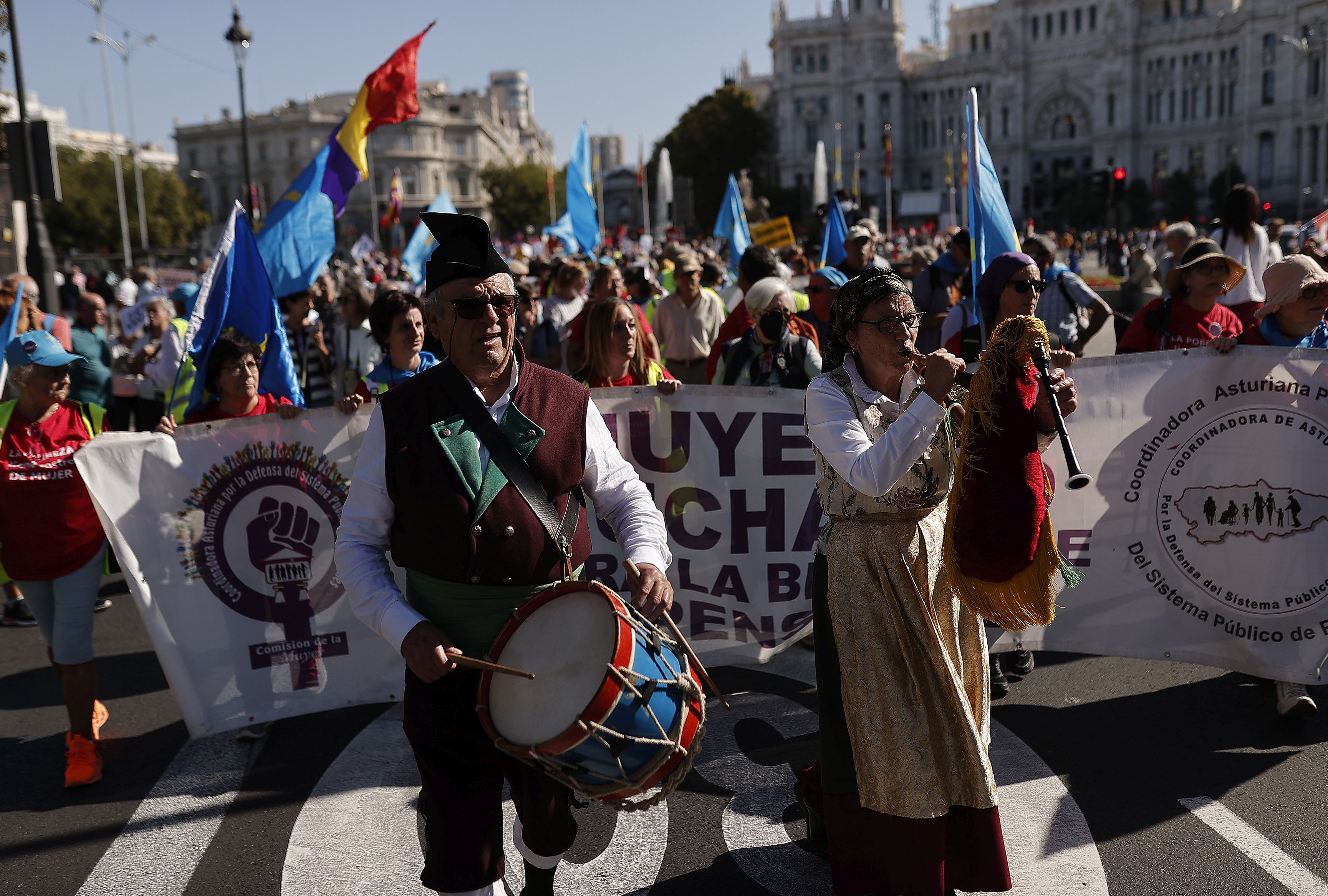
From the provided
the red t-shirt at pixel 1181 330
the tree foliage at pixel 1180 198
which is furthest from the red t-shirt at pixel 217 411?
the tree foliage at pixel 1180 198

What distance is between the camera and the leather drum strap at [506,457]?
251 centimetres

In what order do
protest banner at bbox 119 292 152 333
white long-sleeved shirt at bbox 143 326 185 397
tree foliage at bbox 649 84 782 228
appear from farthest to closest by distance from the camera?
tree foliage at bbox 649 84 782 228 < protest banner at bbox 119 292 152 333 < white long-sleeved shirt at bbox 143 326 185 397

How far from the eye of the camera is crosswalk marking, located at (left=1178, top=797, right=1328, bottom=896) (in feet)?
10.6

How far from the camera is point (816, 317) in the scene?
753 centimetres

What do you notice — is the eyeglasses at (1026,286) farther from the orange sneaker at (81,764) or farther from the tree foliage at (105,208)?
the tree foliage at (105,208)

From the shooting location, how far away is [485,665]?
2367 millimetres

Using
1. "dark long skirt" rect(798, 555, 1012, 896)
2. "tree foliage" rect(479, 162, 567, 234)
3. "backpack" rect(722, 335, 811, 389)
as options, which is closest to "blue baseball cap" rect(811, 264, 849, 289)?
"backpack" rect(722, 335, 811, 389)

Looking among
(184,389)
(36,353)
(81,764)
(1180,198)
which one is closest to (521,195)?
(1180,198)

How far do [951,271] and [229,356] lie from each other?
16.1ft

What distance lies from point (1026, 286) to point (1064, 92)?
107354 mm

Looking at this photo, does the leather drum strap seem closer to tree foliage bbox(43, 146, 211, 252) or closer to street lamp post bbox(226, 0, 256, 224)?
street lamp post bbox(226, 0, 256, 224)

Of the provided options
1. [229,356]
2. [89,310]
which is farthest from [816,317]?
[89,310]

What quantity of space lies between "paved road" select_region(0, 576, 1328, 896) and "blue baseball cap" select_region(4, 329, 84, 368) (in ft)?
5.53

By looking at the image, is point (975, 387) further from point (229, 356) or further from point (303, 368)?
point (303, 368)
